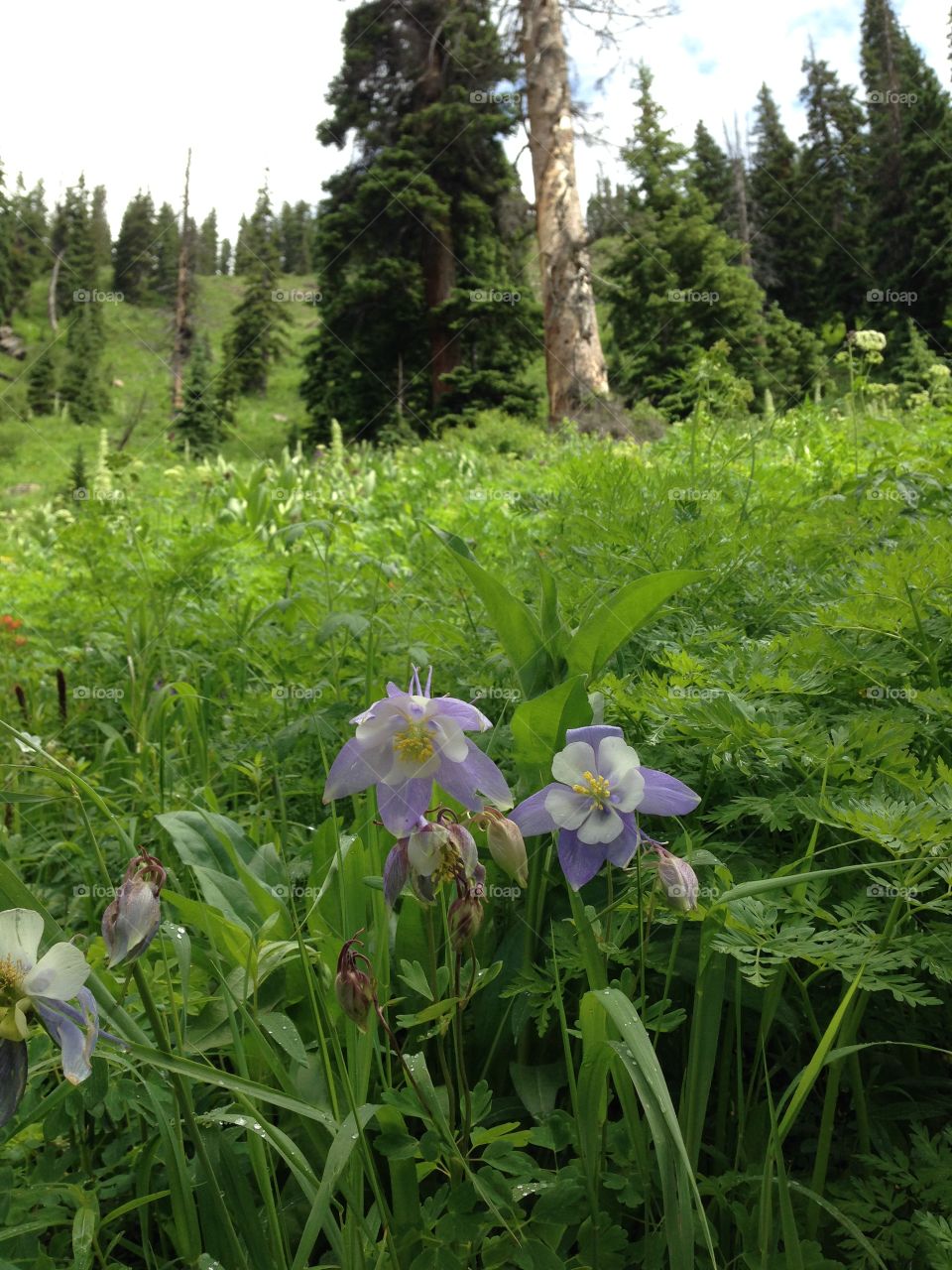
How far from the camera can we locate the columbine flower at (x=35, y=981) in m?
0.65

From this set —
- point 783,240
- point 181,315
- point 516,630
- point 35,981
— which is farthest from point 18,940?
point 783,240

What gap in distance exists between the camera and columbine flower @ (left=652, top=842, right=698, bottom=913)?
84cm

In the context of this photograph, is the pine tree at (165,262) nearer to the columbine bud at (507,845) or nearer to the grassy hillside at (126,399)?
the grassy hillside at (126,399)

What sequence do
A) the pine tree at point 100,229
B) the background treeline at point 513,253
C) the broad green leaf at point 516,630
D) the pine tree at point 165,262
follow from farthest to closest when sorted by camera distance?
the pine tree at point 100,229 → the pine tree at point 165,262 → the background treeline at point 513,253 → the broad green leaf at point 516,630

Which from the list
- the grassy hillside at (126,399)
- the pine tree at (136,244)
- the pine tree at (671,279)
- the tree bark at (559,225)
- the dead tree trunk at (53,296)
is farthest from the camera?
the pine tree at (136,244)

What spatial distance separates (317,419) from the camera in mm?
17891

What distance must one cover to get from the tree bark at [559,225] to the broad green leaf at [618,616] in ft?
24.2

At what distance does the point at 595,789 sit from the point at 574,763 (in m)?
0.03

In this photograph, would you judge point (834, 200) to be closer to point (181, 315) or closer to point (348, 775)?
point (181, 315)

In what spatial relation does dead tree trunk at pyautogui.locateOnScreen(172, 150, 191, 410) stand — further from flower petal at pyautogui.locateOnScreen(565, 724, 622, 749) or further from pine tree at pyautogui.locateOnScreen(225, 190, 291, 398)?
flower petal at pyautogui.locateOnScreen(565, 724, 622, 749)

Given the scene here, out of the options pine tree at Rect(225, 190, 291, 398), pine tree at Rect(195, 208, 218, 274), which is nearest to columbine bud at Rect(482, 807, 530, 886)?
pine tree at Rect(225, 190, 291, 398)

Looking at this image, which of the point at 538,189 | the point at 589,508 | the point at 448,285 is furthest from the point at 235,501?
the point at 448,285

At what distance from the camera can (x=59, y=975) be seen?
0.66 m

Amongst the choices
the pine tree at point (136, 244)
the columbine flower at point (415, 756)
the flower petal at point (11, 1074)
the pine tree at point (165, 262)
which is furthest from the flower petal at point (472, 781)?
the pine tree at point (136, 244)
